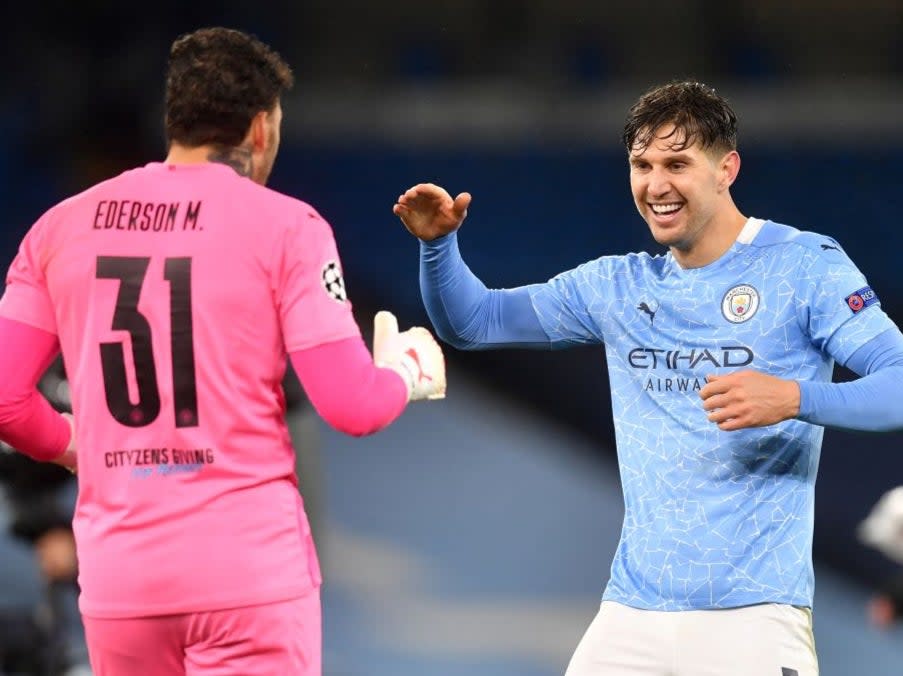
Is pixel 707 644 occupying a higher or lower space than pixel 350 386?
lower

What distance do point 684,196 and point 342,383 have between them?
1046mm

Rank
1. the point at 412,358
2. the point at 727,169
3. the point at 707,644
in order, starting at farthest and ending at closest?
the point at 727,169, the point at 707,644, the point at 412,358

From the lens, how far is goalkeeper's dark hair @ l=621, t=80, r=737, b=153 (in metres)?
3.11

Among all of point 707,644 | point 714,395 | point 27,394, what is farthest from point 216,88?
point 707,644

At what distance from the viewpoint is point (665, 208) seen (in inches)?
122

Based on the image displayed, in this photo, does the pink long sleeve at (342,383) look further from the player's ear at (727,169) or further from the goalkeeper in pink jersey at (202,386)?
the player's ear at (727,169)

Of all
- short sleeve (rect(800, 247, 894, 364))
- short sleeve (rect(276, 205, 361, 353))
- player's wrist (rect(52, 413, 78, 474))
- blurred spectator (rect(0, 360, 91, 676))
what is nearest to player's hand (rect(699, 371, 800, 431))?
short sleeve (rect(800, 247, 894, 364))

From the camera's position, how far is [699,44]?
872 cm

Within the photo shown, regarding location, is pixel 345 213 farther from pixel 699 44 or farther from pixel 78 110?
pixel 699 44

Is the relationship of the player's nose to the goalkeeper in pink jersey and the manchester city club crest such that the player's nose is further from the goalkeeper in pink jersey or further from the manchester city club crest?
the goalkeeper in pink jersey

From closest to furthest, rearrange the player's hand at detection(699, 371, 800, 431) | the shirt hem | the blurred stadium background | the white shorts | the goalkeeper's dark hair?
the shirt hem
the player's hand at detection(699, 371, 800, 431)
the white shorts
the goalkeeper's dark hair
the blurred stadium background

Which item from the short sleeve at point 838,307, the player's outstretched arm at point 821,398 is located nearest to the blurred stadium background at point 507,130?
the short sleeve at point 838,307

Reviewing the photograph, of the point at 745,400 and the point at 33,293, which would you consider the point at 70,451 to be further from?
the point at 745,400

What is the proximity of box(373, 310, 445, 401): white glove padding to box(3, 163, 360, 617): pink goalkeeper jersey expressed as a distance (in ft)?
0.60
